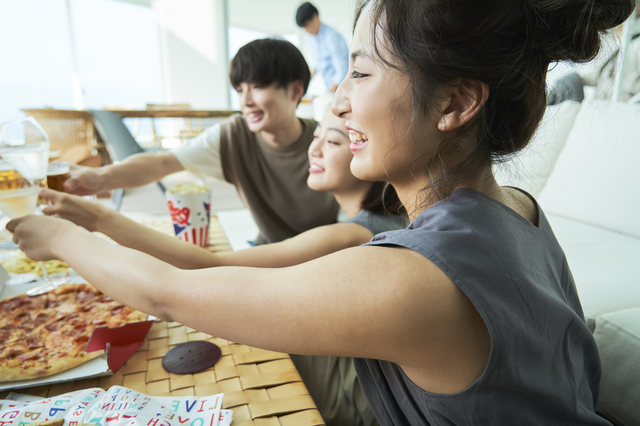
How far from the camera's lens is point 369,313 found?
16.3 inches

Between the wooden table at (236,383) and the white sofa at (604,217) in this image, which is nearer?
the wooden table at (236,383)

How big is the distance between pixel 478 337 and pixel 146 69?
29.9 feet

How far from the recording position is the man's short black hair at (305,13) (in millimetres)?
3994

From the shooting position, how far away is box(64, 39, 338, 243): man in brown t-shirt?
1515 mm

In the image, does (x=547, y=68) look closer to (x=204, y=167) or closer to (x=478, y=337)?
(x=478, y=337)

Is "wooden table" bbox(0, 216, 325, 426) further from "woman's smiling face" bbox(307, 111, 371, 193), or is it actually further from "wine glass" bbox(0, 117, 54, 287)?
"woman's smiling face" bbox(307, 111, 371, 193)

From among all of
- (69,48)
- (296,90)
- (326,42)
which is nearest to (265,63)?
(296,90)

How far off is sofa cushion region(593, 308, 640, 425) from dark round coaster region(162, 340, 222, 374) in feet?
2.82

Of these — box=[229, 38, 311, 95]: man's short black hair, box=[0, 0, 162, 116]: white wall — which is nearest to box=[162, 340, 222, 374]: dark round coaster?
box=[229, 38, 311, 95]: man's short black hair

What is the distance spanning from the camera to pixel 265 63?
151 centimetres

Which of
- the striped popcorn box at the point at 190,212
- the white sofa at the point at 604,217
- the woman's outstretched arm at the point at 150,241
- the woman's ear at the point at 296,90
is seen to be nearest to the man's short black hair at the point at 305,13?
the woman's ear at the point at 296,90

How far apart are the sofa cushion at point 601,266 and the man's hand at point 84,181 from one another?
1.43m

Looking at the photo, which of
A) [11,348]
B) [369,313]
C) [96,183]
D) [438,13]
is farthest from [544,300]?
[96,183]

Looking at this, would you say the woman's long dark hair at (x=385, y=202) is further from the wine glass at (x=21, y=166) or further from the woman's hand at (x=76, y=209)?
the wine glass at (x=21, y=166)
